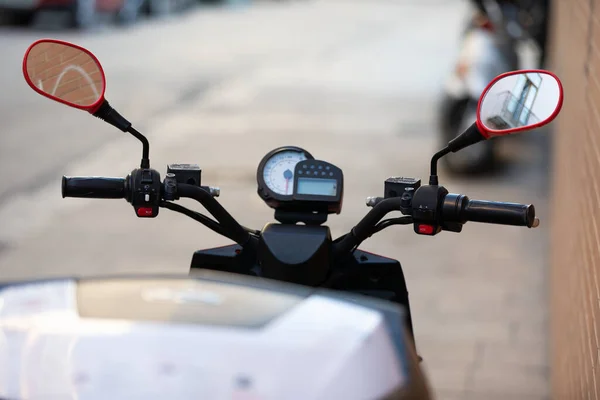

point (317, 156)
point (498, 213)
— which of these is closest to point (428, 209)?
point (498, 213)

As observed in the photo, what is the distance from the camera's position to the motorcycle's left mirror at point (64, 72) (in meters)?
2.44

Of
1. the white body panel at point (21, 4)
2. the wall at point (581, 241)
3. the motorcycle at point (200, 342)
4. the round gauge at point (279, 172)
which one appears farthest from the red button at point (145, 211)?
the white body panel at point (21, 4)

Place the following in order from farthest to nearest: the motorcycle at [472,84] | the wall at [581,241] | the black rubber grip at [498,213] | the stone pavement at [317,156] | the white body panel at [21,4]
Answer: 1. the white body panel at [21,4]
2. the motorcycle at [472,84]
3. the stone pavement at [317,156]
4. the wall at [581,241]
5. the black rubber grip at [498,213]

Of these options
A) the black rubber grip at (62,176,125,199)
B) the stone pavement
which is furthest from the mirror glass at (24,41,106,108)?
the stone pavement

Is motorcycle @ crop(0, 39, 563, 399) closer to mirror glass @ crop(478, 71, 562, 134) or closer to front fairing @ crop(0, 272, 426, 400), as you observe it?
front fairing @ crop(0, 272, 426, 400)

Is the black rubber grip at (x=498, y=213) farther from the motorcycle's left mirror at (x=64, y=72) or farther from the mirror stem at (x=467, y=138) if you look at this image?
the motorcycle's left mirror at (x=64, y=72)

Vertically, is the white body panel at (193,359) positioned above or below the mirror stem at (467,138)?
below

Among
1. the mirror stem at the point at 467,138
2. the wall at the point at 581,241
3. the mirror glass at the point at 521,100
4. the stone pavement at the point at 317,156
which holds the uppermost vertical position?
the mirror glass at the point at 521,100

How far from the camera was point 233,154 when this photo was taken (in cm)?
1107

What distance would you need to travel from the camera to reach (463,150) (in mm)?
9570

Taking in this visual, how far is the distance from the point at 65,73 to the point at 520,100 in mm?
1025

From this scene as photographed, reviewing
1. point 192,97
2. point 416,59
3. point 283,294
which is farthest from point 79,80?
point 416,59

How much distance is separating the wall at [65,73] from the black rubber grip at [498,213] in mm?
863

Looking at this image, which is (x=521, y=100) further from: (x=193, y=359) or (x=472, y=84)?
(x=472, y=84)
